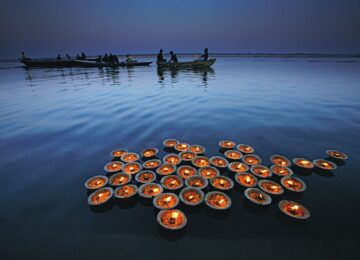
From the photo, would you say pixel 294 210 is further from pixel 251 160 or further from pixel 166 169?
pixel 166 169

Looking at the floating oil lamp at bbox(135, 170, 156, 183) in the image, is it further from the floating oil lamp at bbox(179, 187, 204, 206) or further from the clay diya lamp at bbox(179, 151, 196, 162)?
the clay diya lamp at bbox(179, 151, 196, 162)

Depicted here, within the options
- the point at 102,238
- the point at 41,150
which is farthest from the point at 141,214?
the point at 41,150

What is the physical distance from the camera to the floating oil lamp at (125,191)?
407 cm

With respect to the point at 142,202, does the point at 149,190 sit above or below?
above

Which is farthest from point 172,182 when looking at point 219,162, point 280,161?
point 280,161

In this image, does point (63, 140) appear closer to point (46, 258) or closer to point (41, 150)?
point (41, 150)

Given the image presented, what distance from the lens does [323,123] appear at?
889cm

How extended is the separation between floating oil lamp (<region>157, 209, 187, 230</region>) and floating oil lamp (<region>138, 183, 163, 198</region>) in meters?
0.62

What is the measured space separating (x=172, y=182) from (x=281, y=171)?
3.15 m

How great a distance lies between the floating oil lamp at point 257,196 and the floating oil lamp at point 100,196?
3.28 m

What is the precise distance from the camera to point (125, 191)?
4281 millimetres

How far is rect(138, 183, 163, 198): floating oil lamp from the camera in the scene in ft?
13.4

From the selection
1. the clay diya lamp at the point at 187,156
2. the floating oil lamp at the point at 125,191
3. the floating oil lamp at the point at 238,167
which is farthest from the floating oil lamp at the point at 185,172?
the floating oil lamp at the point at 125,191

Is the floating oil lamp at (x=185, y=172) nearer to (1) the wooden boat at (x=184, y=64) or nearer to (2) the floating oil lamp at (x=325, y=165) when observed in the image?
(2) the floating oil lamp at (x=325, y=165)
